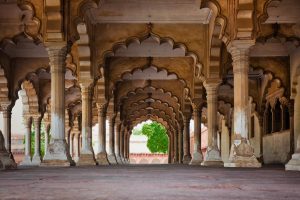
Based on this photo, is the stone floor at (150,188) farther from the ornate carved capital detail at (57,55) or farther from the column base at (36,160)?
the column base at (36,160)

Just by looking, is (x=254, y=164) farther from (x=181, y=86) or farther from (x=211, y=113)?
(x=181, y=86)

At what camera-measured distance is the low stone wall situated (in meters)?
20.5

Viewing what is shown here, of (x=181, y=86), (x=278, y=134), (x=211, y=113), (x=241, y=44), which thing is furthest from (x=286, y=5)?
(x=181, y=86)

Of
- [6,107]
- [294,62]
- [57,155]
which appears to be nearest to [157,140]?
[6,107]

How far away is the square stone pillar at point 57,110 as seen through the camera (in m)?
11.8

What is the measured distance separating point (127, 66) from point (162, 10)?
224 inches

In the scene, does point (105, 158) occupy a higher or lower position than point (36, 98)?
lower

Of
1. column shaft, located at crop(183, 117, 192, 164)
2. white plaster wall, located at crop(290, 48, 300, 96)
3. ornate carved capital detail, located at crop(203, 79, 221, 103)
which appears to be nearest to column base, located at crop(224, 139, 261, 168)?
ornate carved capital detail, located at crop(203, 79, 221, 103)

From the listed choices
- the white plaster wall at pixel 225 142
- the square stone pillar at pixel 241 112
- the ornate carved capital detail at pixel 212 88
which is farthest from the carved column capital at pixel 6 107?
the white plaster wall at pixel 225 142

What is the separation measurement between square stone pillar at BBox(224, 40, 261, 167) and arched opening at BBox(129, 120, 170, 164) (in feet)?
190

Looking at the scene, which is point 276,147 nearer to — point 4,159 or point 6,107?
point 6,107

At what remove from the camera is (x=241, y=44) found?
11500mm

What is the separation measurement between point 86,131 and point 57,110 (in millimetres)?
5275

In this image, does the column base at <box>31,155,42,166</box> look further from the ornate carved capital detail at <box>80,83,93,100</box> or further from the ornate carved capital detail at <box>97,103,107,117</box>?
the ornate carved capital detail at <box>80,83,93,100</box>
